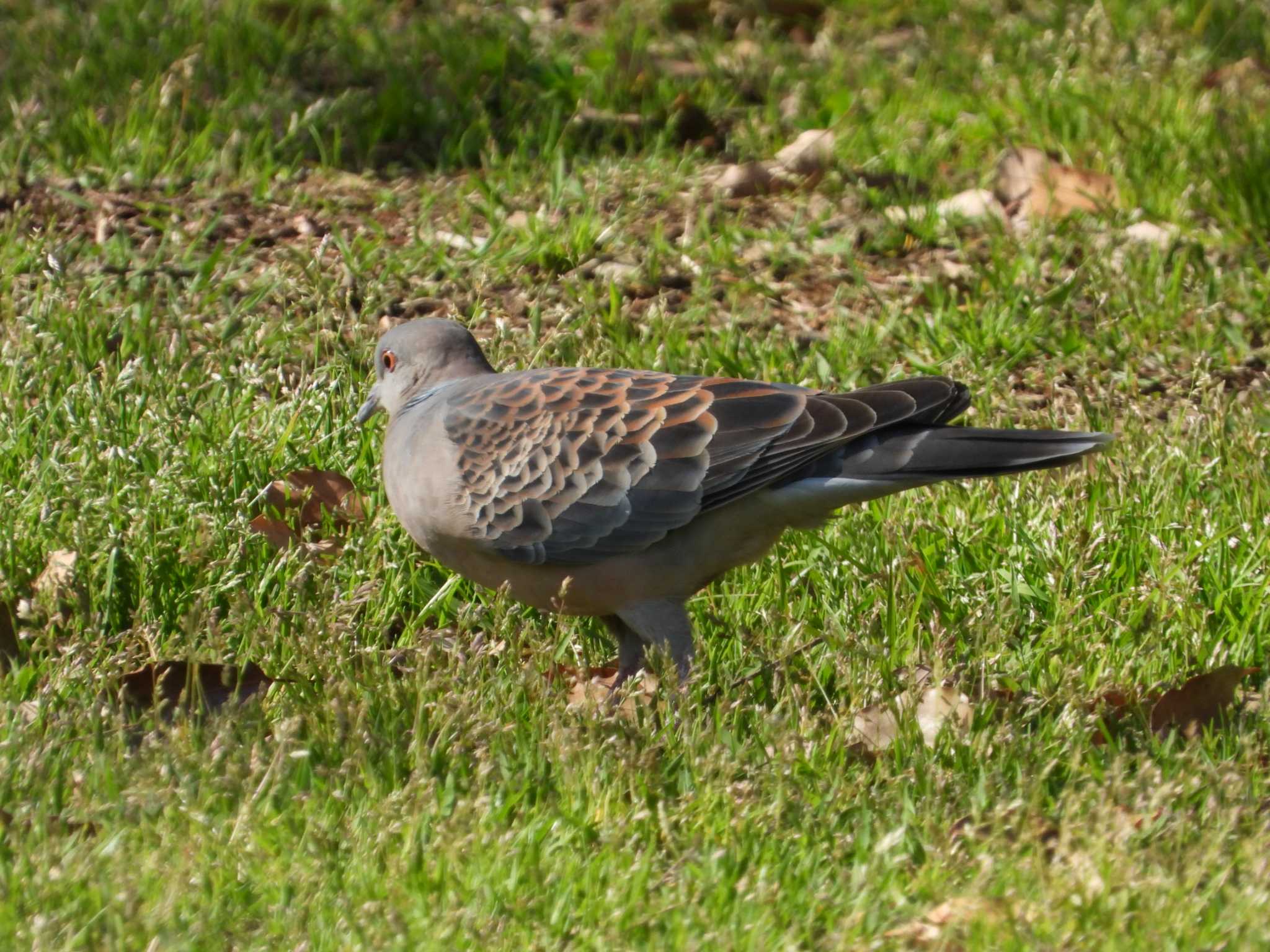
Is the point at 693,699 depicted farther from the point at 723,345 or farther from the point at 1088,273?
the point at 1088,273

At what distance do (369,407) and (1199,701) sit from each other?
8.07 feet

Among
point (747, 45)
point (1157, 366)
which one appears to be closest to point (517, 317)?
point (1157, 366)

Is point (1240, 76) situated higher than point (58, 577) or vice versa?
point (1240, 76)

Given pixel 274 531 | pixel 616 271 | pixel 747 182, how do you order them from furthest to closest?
pixel 747 182 < pixel 616 271 < pixel 274 531

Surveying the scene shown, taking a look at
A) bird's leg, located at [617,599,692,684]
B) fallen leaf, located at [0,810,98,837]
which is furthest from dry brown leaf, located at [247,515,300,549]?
fallen leaf, located at [0,810,98,837]

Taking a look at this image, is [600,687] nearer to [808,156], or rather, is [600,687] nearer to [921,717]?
[921,717]

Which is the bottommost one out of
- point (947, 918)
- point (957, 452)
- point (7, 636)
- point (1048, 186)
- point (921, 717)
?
point (921, 717)

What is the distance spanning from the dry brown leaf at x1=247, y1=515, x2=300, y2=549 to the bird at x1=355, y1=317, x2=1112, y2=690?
0.46 meters

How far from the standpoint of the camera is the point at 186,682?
158 inches

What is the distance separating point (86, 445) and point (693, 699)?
76.5 inches

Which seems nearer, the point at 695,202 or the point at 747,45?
the point at 695,202

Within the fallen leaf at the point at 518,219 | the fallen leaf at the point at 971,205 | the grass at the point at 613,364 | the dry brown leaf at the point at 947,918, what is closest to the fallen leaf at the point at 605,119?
the grass at the point at 613,364

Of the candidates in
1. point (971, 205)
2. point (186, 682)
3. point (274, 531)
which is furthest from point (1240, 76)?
point (186, 682)

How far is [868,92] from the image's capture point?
773 centimetres
